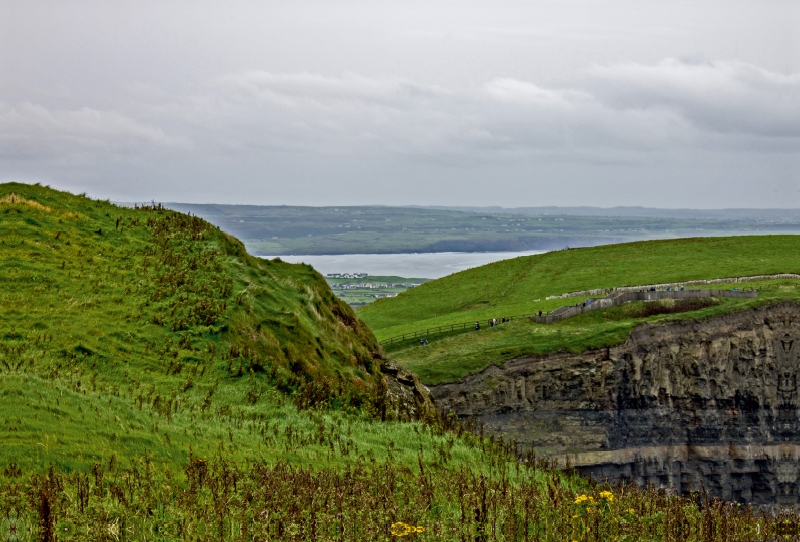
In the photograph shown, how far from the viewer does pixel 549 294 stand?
85625 mm

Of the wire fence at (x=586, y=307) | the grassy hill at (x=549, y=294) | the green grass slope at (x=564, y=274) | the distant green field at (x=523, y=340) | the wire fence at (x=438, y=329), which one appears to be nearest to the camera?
the distant green field at (x=523, y=340)

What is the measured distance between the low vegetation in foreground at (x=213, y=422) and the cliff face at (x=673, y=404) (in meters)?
24.2

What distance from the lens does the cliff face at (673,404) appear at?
5822 centimetres

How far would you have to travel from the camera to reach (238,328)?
26609 mm

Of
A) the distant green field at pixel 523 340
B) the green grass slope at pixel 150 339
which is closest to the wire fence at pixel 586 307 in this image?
the distant green field at pixel 523 340

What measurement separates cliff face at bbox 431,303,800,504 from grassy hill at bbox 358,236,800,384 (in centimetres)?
159

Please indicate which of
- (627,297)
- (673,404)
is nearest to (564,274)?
(627,297)

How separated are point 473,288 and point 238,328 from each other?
2732 inches

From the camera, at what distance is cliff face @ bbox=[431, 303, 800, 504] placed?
5822 centimetres

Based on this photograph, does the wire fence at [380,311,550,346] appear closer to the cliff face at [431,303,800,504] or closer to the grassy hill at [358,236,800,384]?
the grassy hill at [358,236,800,384]

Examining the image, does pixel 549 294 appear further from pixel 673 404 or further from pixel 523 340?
pixel 673 404

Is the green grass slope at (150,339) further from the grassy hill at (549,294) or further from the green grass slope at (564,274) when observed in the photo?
the green grass slope at (564,274)

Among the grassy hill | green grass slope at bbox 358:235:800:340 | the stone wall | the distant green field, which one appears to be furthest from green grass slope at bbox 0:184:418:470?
green grass slope at bbox 358:235:800:340

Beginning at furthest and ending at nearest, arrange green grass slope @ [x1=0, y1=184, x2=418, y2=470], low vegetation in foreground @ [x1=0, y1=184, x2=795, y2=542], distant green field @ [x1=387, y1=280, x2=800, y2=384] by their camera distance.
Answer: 1. distant green field @ [x1=387, y1=280, x2=800, y2=384]
2. green grass slope @ [x1=0, y1=184, x2=418, y2=470]
3. low vegetation in foreground @ [x1=0, y1=184, x2=795, y2=542]
